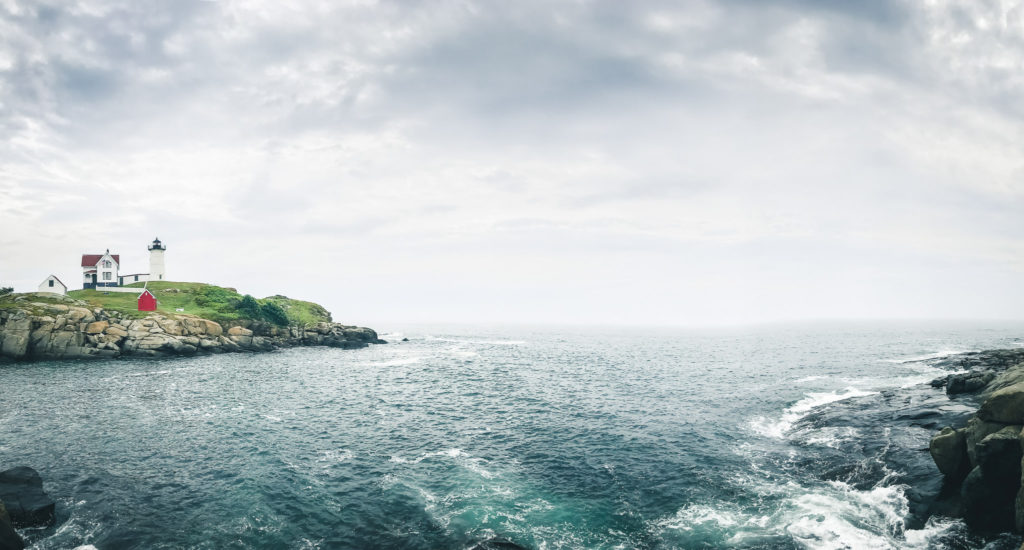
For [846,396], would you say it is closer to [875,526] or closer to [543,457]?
[875,526]

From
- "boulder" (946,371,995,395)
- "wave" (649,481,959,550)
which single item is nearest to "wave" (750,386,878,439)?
"boulder" (946,371,995,395)

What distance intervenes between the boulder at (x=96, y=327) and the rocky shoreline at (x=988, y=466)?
4838 inches

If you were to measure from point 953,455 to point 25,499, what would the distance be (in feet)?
183

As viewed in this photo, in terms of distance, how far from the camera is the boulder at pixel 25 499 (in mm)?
24906

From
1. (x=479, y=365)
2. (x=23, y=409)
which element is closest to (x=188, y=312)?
(x=23, y=409)

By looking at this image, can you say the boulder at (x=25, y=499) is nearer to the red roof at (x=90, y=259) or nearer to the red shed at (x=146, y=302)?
the red shed at (x=146, y=302)

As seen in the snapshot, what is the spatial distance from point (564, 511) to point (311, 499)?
16804 mm

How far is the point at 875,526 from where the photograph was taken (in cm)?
2500

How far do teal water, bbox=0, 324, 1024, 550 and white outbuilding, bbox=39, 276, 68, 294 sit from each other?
157 feet

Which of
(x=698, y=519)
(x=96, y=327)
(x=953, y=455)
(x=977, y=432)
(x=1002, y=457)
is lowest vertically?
(x=698, y=519)

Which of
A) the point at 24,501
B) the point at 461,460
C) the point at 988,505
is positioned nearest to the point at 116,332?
the point at 24,501

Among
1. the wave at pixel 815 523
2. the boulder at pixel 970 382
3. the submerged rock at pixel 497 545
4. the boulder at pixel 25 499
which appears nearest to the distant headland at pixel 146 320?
the boulder at pixel 25 499

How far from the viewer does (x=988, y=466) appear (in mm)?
23906

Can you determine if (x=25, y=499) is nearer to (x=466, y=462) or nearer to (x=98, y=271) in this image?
(x=466, y=462)
